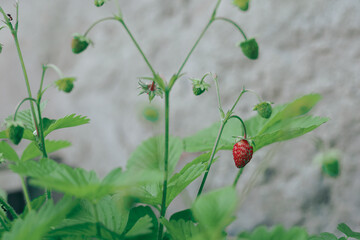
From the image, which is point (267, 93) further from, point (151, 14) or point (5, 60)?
point (5, 60)

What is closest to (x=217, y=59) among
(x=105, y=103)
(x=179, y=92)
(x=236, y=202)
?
(x=179, y=92)

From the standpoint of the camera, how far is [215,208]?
12.8 inches

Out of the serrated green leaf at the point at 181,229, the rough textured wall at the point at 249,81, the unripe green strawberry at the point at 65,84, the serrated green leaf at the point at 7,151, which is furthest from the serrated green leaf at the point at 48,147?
the rough textured wall at the point at 249,81

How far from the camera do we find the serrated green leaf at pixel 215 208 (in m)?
0.31

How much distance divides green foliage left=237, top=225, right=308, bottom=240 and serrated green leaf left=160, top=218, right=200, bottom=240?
0.08 metres


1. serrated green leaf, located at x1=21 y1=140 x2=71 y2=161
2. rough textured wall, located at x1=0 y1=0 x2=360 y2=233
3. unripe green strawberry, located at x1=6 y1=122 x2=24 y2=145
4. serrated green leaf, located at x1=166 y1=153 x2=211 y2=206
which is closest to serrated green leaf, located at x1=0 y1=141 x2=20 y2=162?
serrated green leaf, located at x1=21 y1=140 x2=71 y2=161

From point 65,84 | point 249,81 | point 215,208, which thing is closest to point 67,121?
point 65,84

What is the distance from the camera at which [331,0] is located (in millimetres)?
1276

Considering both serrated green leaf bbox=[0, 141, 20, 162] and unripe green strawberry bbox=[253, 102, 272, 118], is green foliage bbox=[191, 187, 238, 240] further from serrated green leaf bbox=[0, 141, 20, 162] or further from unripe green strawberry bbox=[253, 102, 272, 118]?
serrated green leaf bbox=[0, 141, 20, 162]

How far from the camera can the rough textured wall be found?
128 centimetres

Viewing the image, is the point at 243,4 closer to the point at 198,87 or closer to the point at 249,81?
the point at 198,87

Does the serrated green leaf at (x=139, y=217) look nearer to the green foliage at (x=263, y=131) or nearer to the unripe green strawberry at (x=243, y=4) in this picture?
the green foliage at (x=263, y=131)

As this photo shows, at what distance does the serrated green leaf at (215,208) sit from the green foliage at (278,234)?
5cm

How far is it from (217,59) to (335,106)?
486 mm
